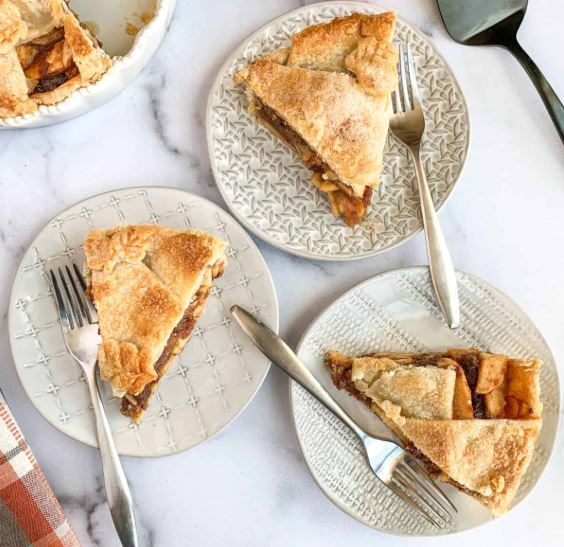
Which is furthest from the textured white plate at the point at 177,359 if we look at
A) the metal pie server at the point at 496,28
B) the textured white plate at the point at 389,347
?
the metal pie server at the point at 496,28

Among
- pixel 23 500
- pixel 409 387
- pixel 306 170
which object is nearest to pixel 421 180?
pixel 306 170

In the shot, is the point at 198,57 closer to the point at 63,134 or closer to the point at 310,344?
the point at 63,134

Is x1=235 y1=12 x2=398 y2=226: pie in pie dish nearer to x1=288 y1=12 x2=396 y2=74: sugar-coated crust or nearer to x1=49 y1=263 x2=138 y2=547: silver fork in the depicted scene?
x1=288 y1=12 x2=396 y2=74: sugar-coated crust

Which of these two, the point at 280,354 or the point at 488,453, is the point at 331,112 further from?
the point at 488,453

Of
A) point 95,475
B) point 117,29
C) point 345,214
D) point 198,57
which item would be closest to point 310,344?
point 345,214

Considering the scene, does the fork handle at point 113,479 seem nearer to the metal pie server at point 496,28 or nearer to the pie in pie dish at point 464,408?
the pie in pie dish at point 464,408

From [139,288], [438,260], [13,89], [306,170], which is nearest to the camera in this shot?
[13,89]

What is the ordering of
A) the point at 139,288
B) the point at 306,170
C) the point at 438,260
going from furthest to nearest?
1. the point at 306,170
2. the point at 438,260
3. the point at 139,288
